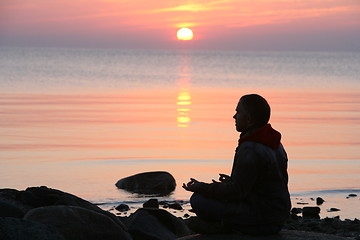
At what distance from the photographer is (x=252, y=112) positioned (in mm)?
7359

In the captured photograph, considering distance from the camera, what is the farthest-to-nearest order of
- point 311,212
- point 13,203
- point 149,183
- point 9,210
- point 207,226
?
point 149,183
point 311,212
point 13,203
point 9,210
point 207,226

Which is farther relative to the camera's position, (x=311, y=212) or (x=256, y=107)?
(x=311, y=212)

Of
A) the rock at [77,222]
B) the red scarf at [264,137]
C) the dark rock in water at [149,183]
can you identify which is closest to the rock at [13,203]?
the rock at [77,222]

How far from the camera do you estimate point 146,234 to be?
9.22 metres

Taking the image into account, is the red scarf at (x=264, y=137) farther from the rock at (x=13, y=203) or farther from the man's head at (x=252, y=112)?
the rock at (x=13, y=203)

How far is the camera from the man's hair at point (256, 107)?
7328 mm

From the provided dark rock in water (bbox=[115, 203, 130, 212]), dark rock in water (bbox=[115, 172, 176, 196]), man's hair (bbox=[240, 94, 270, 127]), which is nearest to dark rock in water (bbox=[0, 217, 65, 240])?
man's hair (bbox=[240, 94, 270, 127])

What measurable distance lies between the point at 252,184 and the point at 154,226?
249cm

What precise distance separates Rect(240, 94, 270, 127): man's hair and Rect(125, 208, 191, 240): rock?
251cm

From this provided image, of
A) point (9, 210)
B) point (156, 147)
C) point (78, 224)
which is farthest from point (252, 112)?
point (156, 147)

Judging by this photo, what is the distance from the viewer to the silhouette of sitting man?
7.33 metres

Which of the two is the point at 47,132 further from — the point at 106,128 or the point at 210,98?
the point at 210,98

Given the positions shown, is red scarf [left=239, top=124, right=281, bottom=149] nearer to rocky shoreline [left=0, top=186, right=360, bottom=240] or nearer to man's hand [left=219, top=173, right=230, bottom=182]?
man's hand [left=219, top=173, right=230, bottom=182]

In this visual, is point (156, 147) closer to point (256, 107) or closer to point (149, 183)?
point (149, 183)
